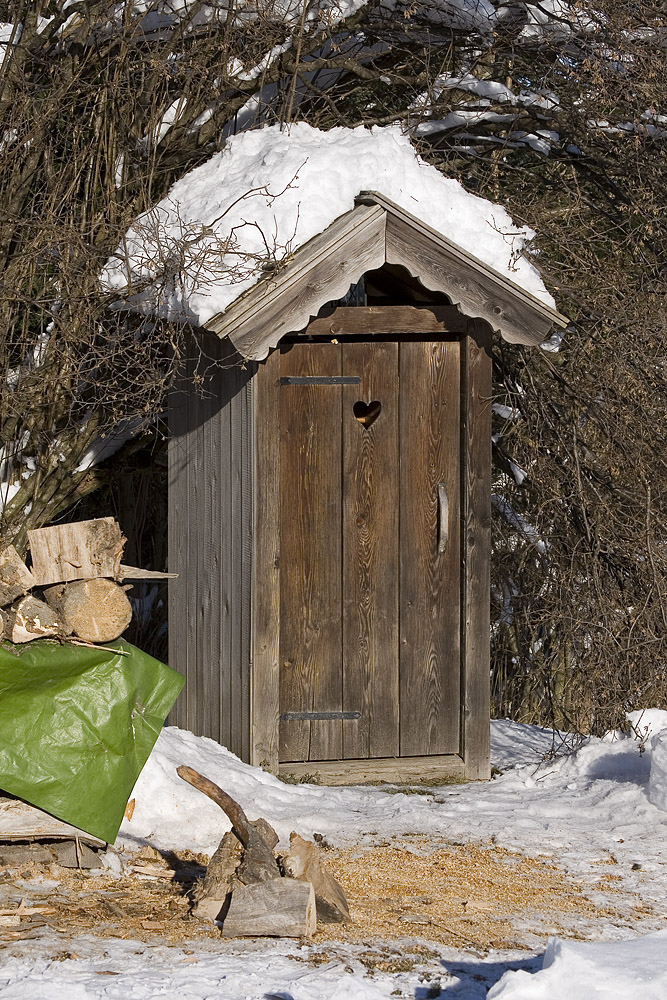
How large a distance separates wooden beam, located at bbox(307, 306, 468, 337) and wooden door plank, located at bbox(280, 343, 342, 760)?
0.33 ft

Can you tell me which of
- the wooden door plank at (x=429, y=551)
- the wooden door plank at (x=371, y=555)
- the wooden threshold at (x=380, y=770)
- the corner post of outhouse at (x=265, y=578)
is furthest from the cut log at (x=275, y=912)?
the wooden door plank at (x=429, y=551)

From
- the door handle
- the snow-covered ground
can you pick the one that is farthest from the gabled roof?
the snow-covered ground

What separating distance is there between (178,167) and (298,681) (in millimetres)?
3182

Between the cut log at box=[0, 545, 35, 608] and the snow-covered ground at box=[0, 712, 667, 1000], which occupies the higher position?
the cut log at box=[0, 545, 35, 608]

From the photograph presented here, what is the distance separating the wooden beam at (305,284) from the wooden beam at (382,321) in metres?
0.34

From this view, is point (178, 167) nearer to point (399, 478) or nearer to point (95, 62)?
point (95, 62)

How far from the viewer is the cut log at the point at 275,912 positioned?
3865mm

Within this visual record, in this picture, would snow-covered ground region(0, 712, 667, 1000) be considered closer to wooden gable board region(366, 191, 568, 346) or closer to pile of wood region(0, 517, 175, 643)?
pile of wood region(0, 517, 175, 643)

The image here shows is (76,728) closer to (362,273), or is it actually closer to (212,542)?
(212,542)

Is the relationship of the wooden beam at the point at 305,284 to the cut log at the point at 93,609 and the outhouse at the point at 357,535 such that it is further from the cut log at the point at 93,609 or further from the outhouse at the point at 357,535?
the cut log at the point at 93,609

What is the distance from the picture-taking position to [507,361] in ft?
22.8

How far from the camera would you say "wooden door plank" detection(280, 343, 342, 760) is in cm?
588

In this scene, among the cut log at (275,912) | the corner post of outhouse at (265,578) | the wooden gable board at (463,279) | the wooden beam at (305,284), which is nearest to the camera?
the cut log at (275,912)

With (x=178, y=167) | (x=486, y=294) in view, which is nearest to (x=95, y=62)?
(x=178, y=167)
